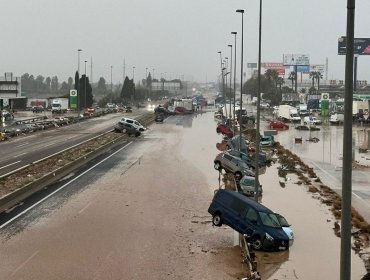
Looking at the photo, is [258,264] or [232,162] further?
[232,162]

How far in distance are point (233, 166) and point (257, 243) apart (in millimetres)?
15661

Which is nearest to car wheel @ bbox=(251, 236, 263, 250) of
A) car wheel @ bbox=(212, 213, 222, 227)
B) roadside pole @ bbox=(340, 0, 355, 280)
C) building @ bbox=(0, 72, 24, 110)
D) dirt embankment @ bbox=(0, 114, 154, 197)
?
car wheel @ bbox=(212, 213, 222, 227)

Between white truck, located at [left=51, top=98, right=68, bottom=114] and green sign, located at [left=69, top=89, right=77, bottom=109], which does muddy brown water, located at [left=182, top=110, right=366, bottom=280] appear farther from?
white truck, located at [left=51, top=98, right=68, bottom=114]

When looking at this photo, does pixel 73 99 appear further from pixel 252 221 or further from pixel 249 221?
pixel 252 221

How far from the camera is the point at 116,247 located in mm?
17547

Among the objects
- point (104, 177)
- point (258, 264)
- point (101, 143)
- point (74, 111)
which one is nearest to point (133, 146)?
point (101, 143)

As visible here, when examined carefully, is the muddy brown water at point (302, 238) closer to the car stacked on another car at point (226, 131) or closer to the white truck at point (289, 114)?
the car stacked on another car at point (226, 131)

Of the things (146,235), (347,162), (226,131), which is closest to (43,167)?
(146,235)

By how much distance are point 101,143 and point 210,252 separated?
3511cm

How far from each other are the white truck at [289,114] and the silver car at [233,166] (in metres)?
61.7

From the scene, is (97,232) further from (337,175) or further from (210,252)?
(337,175)

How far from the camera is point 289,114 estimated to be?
321ft

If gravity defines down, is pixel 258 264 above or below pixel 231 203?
below

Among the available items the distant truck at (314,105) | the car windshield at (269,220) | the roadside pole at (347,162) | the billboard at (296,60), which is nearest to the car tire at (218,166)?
the car windshield at (269,220)
